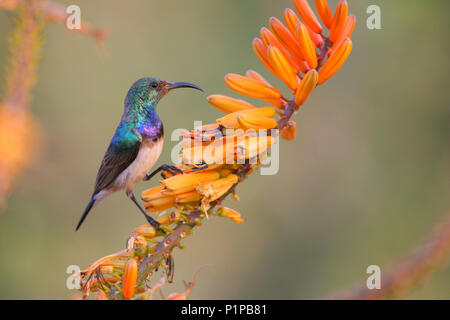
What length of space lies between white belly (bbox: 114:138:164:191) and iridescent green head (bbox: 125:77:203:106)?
1.01ft

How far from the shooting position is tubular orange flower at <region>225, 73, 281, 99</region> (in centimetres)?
278

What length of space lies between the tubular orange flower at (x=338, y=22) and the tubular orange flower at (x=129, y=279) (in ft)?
4.87

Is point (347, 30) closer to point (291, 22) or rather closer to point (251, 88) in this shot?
point (291, 22)

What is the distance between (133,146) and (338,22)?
70.8 inches

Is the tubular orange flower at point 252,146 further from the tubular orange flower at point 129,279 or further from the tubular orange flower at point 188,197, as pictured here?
the tubular orange flower at point 129,279

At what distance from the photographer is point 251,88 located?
9.20 ft

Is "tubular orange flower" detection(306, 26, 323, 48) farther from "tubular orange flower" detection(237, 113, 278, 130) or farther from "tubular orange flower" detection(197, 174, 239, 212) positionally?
"tubular orange flower" detection(197, 174, 239, 212)

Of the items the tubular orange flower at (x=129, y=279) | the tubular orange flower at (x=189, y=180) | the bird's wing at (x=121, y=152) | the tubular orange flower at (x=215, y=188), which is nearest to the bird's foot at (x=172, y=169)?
the tubular orange flower at (x=189, y=180)

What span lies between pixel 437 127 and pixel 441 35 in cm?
146

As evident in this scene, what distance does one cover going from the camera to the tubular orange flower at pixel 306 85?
2.60 m

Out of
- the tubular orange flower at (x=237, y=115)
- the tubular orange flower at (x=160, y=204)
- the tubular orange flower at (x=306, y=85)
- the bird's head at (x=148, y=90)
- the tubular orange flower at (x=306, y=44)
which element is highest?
the bird's head at (x=148, y=90)

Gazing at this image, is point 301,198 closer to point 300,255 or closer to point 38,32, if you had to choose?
point 300,255

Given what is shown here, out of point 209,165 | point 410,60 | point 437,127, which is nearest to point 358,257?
point 437,127

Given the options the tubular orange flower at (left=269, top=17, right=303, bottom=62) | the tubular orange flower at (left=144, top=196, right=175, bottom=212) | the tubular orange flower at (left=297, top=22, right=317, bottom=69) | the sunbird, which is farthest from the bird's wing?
the tubular orange flower at (left=297, top=22, right=317, bottom=69)
